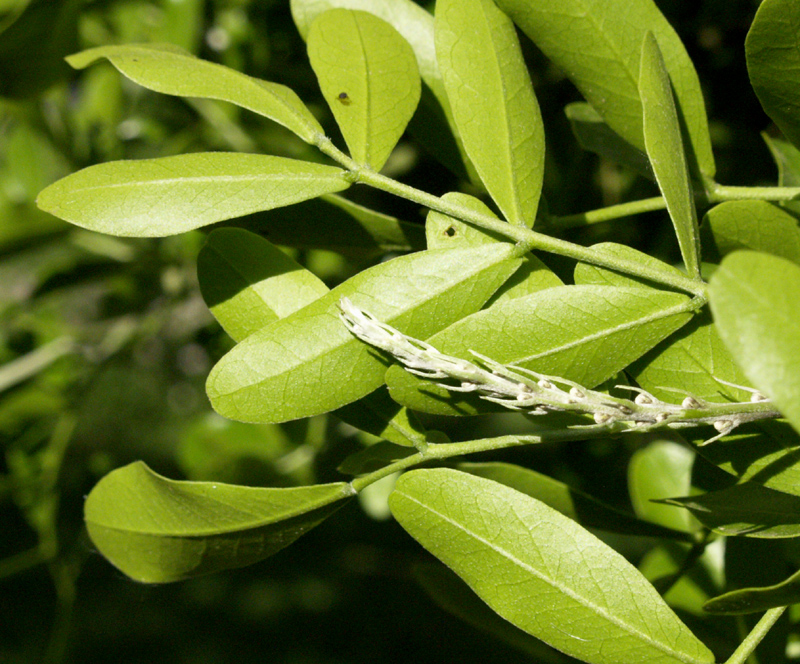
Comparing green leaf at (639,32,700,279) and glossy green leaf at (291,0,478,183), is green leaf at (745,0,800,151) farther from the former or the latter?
glossy green leaf at (291,0,478,183)

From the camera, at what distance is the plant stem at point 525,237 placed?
0.62 meters

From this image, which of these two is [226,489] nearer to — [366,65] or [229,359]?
[229,359]

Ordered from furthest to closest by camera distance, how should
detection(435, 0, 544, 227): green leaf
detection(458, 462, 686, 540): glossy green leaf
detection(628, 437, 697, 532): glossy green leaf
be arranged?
detection(628, 437, 697, 532): glossy green leaf < detection(458, 462, 686, 540): glossy green leaf < detection(435, 0, 544, 227): green leaf

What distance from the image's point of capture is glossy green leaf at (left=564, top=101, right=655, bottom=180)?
894mm

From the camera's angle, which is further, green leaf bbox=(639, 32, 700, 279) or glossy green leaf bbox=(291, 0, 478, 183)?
glossy green leaf bbox=(291, 0, 478, 183)

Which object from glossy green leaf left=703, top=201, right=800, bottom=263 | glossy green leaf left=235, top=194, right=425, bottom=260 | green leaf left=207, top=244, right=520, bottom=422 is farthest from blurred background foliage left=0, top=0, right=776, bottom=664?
glossy green leaf left=703, top=201, right=800, bottom=263

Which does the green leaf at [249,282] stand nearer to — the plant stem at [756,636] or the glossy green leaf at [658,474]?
the plant stem at [756,636]

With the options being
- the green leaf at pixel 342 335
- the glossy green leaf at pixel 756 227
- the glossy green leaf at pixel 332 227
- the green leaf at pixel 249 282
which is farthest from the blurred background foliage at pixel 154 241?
the glossy green leaf at pixel 756 227

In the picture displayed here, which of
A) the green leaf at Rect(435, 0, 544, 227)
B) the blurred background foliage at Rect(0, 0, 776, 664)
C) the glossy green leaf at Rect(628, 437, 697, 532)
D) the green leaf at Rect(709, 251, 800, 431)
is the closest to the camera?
the green leaf at Rect(709, 251, 800, 431)

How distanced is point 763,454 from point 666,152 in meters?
0.28

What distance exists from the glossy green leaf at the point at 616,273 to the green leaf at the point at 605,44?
0.18 m

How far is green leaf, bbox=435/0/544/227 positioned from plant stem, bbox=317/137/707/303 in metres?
0.04

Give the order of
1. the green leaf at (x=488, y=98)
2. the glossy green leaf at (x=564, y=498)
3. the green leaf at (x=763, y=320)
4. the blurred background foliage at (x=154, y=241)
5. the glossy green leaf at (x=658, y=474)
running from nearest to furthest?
the green leaf at (x=763, y=320) → the green leaf at (x=488, y=98) → the glossy green leaf at (x=564, y=498) → the glossy green leaf at (x=658, y=474) → the blurred background foliage at (x=154, y=241)

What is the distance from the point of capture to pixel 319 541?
3422 mm
